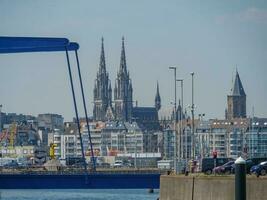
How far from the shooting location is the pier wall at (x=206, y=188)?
47.5 metres

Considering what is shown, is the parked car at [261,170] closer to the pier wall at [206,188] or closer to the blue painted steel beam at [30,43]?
the pier wall at [206,188]

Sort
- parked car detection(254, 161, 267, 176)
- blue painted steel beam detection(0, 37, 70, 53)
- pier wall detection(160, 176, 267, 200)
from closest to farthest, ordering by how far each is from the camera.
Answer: pier wall detection(160, 176, 267, 200), blue painted steel beam detection(0, 37, 70, 53), parked car detection(254, 161, 267, 176)

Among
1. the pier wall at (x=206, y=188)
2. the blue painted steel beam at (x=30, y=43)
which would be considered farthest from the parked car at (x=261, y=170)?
the blue painted steel beam at (x=30, y=43)

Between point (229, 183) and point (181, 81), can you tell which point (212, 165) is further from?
point (181, 81)

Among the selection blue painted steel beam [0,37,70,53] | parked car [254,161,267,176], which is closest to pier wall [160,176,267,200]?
parked car [254,161,267,176]

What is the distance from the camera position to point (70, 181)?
301ft

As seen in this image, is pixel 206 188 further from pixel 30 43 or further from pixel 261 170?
pixel 30 43

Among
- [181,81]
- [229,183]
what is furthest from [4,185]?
[229,183]

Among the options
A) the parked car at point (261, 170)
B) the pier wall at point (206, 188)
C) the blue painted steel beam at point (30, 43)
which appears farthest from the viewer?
the parked car at point (261, 170)

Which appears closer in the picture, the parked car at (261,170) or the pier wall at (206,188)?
the pier wall at (206,188)

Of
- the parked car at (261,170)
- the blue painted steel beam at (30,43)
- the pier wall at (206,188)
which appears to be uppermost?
the blue painted steel beam at (30,43)

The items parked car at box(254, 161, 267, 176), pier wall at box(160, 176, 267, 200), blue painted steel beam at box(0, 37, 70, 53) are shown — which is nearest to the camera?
pier wall at box(160, 176, 267, 200)

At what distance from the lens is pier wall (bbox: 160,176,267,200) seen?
156 ft

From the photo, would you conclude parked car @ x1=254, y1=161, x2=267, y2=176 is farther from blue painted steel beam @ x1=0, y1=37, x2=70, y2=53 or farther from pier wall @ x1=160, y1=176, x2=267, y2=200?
blue painted steel beam @ x1=0, y1=37, x2=70, y2=53
